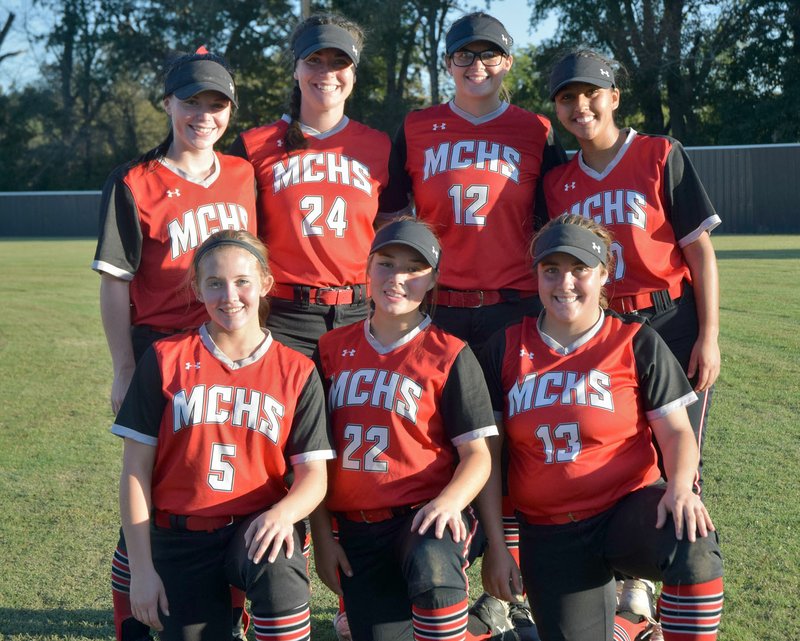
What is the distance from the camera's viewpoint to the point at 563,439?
2807 mm

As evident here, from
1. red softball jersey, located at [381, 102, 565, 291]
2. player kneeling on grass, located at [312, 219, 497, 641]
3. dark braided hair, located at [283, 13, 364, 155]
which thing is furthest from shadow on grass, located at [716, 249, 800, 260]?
player kneeling on grass, located at [312, 219, 497, 641]

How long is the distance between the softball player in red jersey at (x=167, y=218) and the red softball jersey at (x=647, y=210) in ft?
4.31

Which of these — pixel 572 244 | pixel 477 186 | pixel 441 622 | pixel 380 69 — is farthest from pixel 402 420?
pixel 380 69

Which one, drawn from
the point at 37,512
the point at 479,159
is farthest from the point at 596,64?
the point at 37,512

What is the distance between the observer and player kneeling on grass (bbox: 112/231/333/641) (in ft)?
8.74

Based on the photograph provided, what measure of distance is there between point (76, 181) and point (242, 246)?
38679 mm

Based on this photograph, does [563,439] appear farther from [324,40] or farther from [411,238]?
[324,40]

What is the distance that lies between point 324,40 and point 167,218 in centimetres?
89

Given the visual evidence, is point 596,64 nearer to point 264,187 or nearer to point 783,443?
point 264,187

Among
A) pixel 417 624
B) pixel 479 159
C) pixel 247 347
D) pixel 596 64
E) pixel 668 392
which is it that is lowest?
pixel 417 624

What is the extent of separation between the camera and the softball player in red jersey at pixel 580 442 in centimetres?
277

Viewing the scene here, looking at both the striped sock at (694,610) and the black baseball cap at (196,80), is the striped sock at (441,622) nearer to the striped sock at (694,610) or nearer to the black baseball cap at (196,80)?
the striped sock at (694,610)

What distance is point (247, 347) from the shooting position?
2871 mm

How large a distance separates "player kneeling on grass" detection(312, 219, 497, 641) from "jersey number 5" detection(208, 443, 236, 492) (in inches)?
12.6
